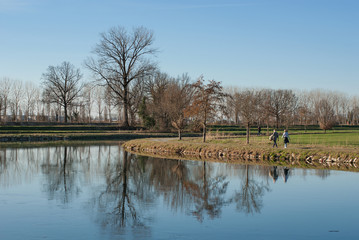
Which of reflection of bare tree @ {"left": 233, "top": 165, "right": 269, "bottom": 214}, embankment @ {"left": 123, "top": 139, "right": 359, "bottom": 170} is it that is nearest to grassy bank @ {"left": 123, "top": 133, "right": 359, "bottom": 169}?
embankment @ {"left": 123, "top": 139, "right": 359, "bottom": 170}

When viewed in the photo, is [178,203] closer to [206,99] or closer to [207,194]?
[207,194]

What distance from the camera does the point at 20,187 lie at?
53.0 ft

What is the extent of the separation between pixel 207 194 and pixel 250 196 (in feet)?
5.41

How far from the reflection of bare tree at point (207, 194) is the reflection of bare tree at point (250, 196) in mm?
627

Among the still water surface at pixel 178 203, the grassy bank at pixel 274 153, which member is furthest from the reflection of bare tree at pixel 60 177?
the grassy bank at pixel 274 153

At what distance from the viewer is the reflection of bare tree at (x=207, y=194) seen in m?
12.2

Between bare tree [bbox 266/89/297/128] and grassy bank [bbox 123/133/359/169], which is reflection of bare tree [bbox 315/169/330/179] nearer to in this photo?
grassy bank [bbox 123/133/359/169]

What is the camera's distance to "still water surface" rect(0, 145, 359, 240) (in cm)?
1005

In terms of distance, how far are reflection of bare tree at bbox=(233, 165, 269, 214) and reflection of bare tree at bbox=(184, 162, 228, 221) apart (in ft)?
2.06

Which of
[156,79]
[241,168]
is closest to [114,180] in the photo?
[241,168]

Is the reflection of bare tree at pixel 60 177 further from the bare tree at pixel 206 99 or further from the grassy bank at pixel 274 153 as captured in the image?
the bare tree at pixel 206 99

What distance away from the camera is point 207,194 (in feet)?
49.2

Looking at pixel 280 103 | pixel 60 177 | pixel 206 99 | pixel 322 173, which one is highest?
pixel 280 103

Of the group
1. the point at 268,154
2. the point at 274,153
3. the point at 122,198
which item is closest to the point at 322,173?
the point at 274,153
